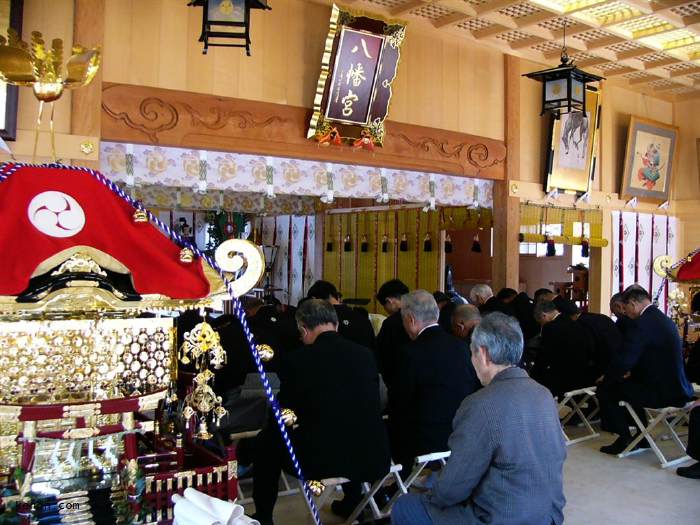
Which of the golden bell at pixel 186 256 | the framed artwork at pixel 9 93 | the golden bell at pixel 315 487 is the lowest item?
the golden bell at pixel 315 487

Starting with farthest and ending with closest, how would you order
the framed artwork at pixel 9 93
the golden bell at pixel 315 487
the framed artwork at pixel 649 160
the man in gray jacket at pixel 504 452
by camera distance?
the framed artwork at pixel 649 160, the framed artwork at pixel 9 93, the golden bell at pixel 315 487, the man in gray jacket at pixel 504 452

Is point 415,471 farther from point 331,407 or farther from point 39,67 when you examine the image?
point 39,67

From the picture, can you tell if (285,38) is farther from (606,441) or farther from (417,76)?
(606,441)

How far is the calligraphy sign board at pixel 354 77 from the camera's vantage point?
6055 mm

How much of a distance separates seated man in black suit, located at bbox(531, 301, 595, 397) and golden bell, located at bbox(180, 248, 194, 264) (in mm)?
3773

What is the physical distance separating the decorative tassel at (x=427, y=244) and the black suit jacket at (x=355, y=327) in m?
4.21

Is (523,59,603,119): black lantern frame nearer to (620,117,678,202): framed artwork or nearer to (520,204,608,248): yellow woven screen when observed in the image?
(520,204,608,248): yellow woven screen

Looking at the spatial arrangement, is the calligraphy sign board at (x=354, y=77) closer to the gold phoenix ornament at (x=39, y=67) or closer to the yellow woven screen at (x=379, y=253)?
the yellow woven screen at (x=379, y=253)


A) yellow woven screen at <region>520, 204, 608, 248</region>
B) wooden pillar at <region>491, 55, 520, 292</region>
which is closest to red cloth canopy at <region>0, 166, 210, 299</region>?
wooden pillar at <region>491, 55, 520, 292</region>

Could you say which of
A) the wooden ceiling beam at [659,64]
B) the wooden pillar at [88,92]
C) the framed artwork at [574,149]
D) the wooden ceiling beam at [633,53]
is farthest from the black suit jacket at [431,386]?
the wooden ceiling beam at [659,64]

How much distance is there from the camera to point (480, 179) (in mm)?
7746

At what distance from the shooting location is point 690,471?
4.72 metres

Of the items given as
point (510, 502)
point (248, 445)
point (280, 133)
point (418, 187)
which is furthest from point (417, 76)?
point (510, 502)

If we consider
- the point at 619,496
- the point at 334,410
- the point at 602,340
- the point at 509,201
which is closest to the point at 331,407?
the point at 334,410
